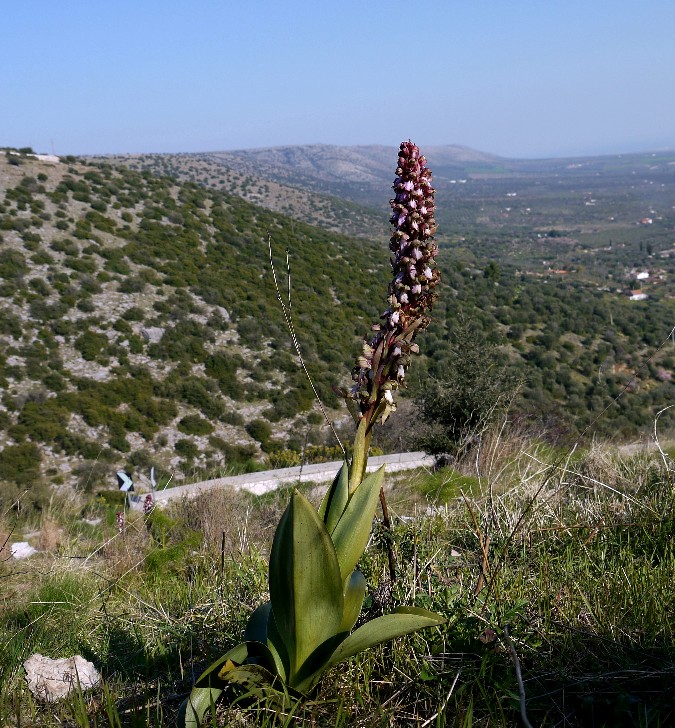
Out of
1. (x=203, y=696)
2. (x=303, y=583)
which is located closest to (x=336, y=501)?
(x=303, y=583)

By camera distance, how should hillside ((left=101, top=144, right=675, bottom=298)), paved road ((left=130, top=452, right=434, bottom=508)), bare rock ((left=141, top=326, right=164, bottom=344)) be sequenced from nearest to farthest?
1. paved road ((left=130, top=452, right=434, bottom=508))
2. bare rock ((left=141, top=326, right=164, bottom=344))
3. hillside ((left=101, top=144, right=675, bottom=298))

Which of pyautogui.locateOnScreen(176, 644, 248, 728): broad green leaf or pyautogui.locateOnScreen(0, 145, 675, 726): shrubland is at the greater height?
pyautogui.locateOnScreen(176, 644, 248, 728): broad green leaf

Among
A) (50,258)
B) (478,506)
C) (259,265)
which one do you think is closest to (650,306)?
(259,265)

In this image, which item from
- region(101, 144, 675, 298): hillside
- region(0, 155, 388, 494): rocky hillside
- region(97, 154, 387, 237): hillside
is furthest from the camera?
region(101, 144, 675, 298): hillside

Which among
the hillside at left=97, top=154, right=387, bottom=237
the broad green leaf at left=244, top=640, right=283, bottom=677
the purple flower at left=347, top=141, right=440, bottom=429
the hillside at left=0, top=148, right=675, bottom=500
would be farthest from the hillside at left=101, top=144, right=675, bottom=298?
the hillside at left=0, top=148, right=675, bottom=500

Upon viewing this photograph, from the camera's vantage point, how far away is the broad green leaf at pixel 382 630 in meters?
1.58

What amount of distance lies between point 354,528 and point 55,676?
1.14 m

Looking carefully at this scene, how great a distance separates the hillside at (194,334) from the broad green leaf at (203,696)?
10811mm

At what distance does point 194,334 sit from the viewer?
2295 cm

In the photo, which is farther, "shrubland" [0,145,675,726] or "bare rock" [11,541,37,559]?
"bare rock" [11,541,37,559]

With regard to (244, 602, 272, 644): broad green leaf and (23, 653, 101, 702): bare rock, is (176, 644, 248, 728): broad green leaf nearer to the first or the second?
(244, 602, 272, 644): broad green leaf

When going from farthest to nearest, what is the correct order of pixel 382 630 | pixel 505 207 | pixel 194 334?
pixel 505 207 → pixel 194 334 → pixel 382 630

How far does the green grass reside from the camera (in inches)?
66.2

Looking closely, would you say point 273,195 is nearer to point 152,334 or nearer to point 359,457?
point 152,334
